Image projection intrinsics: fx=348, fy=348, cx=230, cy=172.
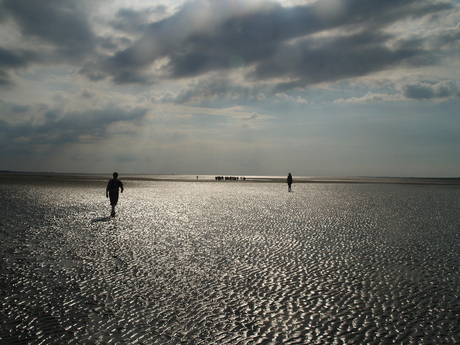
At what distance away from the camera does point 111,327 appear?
20.9 feet

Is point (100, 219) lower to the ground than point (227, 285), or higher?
higher

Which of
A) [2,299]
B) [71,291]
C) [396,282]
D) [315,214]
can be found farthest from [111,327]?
[315,214]

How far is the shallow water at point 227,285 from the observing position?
629 centimetres

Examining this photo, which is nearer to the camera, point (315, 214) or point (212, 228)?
point (212, 228)

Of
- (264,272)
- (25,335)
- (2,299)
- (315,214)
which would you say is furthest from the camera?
(315,214)

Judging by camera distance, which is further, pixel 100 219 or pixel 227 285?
pixel 100 219

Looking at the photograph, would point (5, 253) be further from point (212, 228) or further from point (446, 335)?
point (446, 335)

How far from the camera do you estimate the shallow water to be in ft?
20.6

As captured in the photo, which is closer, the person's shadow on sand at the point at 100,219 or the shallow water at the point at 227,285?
the shallow water at the point at 227,285

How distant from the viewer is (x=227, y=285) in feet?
29.4

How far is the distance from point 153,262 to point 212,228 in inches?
279

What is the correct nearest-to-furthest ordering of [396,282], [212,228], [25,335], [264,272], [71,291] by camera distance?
[25,335] → [71,291] → [396,282] → [264,272] → [212,228]

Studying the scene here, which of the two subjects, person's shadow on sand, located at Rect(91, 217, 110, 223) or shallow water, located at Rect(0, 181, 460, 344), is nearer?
shallow water, located at Rect(0, 181, 460, 344)

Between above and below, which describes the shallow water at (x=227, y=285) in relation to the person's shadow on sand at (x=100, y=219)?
below
